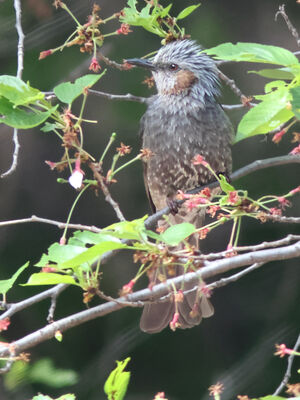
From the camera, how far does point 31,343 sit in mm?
2225

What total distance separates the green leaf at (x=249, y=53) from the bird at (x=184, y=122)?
2289mm

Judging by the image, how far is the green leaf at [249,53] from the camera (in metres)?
1.72

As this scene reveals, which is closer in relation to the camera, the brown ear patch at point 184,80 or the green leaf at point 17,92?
the green leaf at point 17,92

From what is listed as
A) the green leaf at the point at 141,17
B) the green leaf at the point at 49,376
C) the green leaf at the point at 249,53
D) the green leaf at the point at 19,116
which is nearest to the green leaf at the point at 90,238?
the green leaf at the point at 19,116

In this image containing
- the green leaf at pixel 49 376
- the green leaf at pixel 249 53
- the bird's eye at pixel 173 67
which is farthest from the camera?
the bird's eye at pixel 173 67

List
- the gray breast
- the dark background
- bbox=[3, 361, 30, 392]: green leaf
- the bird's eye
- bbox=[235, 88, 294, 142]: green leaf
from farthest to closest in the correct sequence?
the dark background, the bird's eye, the gray breast, bbox=[3, 361, 30, 392]: green leaf, bbox=[235, 88, 294, 142]: green leaf

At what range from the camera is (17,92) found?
2143 millimetres

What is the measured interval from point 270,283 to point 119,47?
5.62 ft

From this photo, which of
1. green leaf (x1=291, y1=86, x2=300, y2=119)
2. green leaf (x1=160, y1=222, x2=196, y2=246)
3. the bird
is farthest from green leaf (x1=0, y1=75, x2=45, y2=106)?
the bird

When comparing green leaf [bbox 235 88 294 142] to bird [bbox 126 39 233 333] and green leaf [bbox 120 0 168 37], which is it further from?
bird [bbox 126 39 233 333]

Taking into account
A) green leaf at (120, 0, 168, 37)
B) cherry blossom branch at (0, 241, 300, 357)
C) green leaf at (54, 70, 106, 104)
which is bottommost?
cherry blossom branch at (0, 241, 300, 357)

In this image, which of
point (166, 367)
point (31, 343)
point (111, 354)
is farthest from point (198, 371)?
point (31, 343)

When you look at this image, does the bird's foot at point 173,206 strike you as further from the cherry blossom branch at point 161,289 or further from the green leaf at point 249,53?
the green leaf at point 249,53

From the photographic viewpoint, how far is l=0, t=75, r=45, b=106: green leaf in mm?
2135
